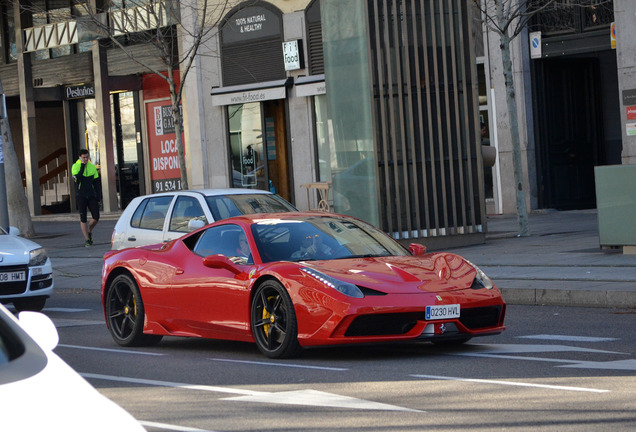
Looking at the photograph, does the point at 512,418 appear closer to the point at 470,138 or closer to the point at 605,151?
the point at 470,138

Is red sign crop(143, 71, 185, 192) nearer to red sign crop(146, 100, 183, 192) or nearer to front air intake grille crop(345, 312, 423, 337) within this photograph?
red sign crop(146, 100, 183, 192)

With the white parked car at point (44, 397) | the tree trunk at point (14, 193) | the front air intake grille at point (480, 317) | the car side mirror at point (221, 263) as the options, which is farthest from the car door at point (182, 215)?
the tree trunk at point (14, 193)

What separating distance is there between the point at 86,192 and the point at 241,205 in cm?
1033

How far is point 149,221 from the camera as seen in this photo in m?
15.9

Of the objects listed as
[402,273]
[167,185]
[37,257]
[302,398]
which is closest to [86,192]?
[167,185]

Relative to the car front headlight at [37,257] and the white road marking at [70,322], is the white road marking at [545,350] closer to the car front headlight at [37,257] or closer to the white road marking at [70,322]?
the white road marking at [70,322]

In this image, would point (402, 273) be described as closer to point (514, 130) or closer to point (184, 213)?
point (184, 213)

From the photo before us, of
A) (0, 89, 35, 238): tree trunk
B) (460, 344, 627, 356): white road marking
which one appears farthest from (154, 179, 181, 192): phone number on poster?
(460, 344, 627, 356): white road marking

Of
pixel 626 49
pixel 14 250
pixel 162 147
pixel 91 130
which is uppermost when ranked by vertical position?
pixel 626 49

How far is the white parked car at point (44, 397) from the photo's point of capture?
3068 millimetres

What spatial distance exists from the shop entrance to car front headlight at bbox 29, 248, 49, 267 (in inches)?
609

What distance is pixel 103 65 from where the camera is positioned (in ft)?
112

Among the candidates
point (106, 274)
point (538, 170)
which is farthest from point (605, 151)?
point (106, 274)

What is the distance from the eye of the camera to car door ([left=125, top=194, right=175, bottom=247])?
15703 millimetres
